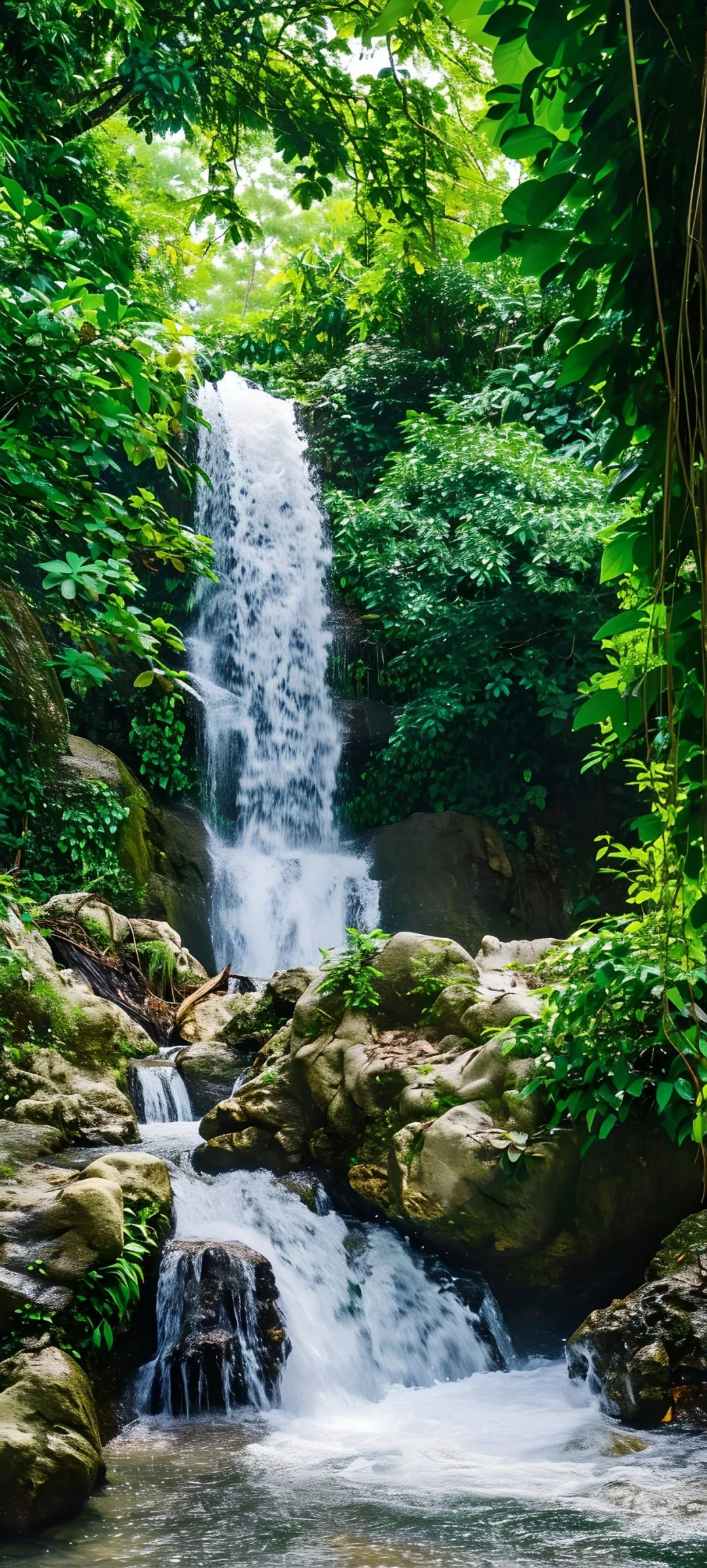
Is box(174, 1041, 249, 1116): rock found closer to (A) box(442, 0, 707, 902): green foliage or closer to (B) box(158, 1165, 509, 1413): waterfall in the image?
(B) box(158, 1165, 509, 1413): waterfall

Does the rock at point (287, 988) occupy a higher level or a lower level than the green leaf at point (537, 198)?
higher

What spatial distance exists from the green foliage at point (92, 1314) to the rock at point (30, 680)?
20.9 feet

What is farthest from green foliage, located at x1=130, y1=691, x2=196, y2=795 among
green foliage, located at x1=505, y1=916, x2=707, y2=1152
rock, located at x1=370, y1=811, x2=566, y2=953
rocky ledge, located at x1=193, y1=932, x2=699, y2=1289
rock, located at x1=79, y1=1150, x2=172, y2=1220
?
green foliage, located at x1=505, y1=916, x2=707, y2=1152

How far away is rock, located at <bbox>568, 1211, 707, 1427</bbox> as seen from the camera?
4.60 m

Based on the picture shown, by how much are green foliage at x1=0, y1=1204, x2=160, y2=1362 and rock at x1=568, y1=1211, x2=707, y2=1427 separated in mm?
2106

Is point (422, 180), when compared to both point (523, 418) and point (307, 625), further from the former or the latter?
point (307, 625)

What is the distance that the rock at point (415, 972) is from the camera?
7.11 metres

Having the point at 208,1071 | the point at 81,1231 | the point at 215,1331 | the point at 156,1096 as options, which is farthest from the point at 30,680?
the point at 215,1331

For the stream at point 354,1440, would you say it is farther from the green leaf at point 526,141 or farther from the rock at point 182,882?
the rock at point 182,882

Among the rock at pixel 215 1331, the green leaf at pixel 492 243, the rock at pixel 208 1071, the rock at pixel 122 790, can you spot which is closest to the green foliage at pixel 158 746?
the rock at pixel 122 790

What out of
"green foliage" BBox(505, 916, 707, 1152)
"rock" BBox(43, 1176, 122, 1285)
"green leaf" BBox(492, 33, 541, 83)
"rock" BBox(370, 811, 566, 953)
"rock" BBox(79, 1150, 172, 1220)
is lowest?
"rock" BBox(43, 1176, 122, 1285)

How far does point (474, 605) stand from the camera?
45.0 feet

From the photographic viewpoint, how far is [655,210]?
1.35 meters

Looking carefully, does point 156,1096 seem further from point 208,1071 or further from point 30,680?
point 30,680
